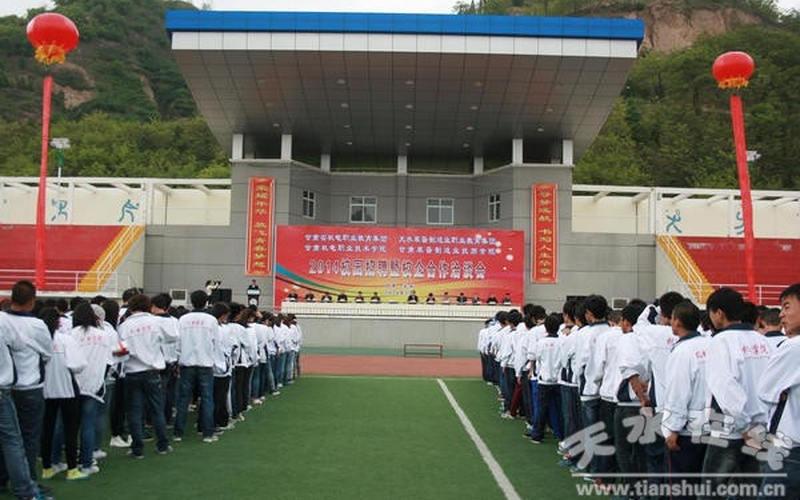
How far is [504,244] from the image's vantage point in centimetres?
2852

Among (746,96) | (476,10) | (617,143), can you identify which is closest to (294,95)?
(617,143)

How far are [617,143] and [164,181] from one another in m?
38.5

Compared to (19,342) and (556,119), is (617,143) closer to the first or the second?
(556,119)

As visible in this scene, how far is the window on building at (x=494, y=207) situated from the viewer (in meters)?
31.6

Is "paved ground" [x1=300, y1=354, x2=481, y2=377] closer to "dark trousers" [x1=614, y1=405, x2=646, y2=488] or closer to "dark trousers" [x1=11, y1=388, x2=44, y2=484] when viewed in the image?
"dark trousers" [x1=11, y1=388, x2=44, y2=484]

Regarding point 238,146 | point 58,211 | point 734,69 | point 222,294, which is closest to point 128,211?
point 58,211

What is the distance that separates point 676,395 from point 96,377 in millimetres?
4912

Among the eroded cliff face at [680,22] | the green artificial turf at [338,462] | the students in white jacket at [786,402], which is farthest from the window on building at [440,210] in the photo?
the eroded cliff face at [680,22]

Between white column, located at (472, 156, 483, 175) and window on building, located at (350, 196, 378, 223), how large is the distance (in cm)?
471

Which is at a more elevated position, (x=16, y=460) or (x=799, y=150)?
(x=799, y=150)

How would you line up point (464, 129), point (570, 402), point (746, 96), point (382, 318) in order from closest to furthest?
point (570, 402) < point (382, 318) < point (464, 129) < point (746, 96)

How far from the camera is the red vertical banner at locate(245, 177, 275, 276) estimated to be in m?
29.6

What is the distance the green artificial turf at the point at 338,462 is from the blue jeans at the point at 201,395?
212 millimetres

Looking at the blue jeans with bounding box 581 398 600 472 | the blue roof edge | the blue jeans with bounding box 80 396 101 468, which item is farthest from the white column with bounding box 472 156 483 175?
the blue jeans with bounding box 80 396 101 468
